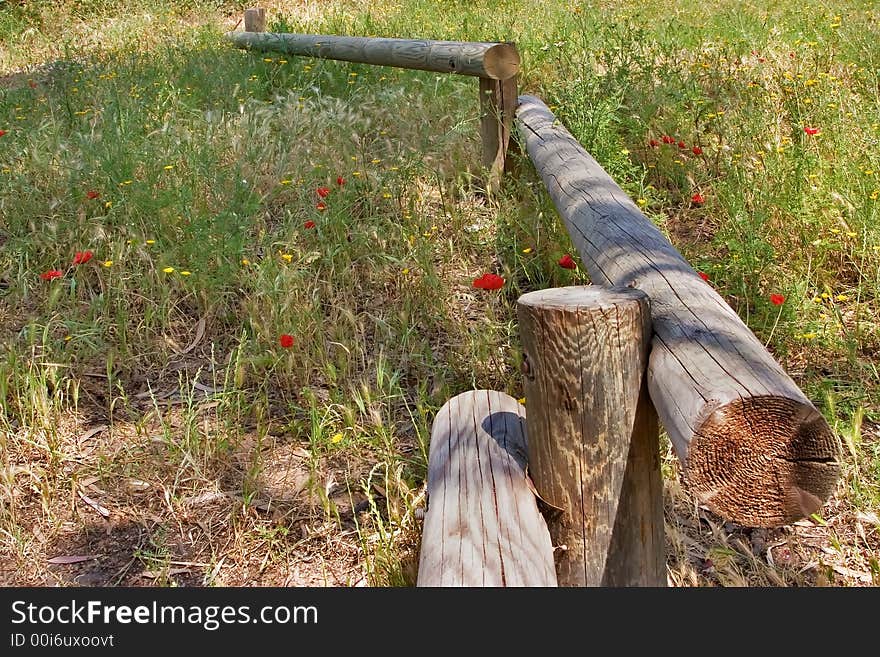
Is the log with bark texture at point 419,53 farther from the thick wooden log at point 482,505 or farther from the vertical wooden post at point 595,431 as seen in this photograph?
the vertical wooden post at point 595,431

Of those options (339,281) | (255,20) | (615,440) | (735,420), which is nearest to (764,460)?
(735,420)

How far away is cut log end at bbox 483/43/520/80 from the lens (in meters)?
4.75

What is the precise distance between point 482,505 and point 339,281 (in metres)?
2.45

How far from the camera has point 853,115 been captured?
5133 millimetres

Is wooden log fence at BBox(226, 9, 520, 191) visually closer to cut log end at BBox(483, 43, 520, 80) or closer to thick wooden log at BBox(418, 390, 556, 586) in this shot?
cut log end at BBox(483, 43, 520, 80)

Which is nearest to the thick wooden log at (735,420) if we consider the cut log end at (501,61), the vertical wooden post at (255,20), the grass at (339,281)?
the grass at (339,281)

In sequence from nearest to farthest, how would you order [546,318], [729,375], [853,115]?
[729,375] < [546,318] < [853,115]

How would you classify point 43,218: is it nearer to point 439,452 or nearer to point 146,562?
point 146,562

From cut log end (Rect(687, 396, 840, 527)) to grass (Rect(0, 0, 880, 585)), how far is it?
109 centimetres

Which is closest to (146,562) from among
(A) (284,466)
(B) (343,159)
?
(A) (284,466)

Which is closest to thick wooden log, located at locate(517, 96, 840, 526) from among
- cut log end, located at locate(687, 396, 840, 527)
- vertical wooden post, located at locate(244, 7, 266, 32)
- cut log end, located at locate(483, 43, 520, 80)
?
cut log end, located at locate(687, 396, 840, 527)

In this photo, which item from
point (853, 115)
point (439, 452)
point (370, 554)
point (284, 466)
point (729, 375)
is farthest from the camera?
point (853, 115)

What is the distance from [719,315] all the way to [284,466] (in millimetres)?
1948

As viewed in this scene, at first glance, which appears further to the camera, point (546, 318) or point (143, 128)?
point (143, 128)
